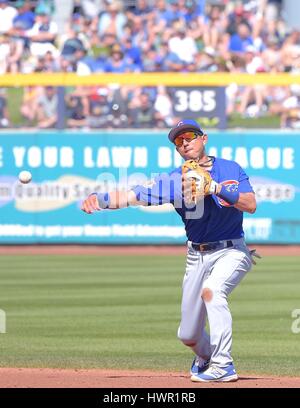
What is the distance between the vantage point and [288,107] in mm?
19859

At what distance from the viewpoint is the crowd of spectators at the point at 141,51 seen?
20.0m

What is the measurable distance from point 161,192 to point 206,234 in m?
0.45

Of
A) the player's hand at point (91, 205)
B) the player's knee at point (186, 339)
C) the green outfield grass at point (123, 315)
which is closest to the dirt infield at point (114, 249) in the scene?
the green outfield grass at point (123, 315)

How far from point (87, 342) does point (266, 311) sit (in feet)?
8.91

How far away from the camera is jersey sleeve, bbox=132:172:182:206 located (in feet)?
24.1

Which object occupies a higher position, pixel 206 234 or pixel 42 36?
pixel 42 36

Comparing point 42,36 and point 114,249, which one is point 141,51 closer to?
point 42,36

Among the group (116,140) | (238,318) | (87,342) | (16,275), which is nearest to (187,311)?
(87,342)

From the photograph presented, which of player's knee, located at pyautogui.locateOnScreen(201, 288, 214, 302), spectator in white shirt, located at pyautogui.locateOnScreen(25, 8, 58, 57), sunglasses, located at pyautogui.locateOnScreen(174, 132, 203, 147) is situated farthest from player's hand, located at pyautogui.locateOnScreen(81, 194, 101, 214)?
spectator in white shirt, located at pyautogui.locateOnScreen(25, 8, 58, 57)

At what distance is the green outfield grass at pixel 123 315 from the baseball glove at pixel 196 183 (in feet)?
6.42

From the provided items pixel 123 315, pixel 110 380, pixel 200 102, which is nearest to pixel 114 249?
pixel 200 102

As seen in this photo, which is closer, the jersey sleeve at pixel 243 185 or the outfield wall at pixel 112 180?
the jersey sleeve at pixel 243 185

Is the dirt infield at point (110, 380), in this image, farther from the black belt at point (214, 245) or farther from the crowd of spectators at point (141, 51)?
the crowd of spectators at point (141, 51)

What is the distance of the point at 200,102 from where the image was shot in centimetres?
1959
